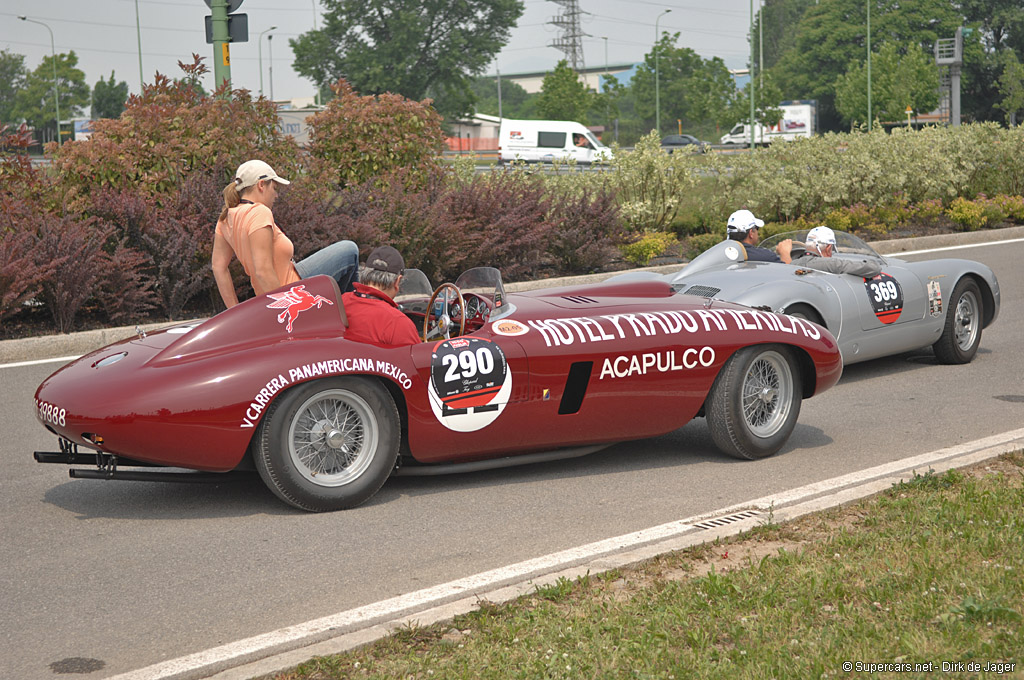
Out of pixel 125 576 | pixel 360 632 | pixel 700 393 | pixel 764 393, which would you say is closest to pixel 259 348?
pixel 125 576

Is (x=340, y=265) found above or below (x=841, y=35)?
below

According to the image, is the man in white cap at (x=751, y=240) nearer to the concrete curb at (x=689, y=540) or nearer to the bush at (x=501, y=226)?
the concrete curb at (x=689, y=540)

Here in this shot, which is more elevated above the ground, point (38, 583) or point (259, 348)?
point (259, 348)

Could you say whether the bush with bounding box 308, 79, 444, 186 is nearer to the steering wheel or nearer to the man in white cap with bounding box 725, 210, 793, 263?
the man in white cap with bounding box 725, 210, 793, 263

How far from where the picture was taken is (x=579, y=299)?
6559 mm

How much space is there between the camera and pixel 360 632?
3.93 m

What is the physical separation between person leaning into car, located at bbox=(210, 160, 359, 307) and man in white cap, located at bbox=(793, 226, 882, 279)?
156 inches

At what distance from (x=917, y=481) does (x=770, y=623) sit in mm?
2013

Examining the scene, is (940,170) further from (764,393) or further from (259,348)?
(259,348)

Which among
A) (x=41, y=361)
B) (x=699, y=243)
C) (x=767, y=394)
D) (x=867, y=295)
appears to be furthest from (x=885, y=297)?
(x=699, y=243)

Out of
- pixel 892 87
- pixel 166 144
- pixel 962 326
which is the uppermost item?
pixel 892 87

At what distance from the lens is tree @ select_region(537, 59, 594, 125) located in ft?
272

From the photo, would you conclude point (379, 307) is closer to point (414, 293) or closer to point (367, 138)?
point (414, 293)

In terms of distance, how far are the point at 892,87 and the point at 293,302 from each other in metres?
80.0
